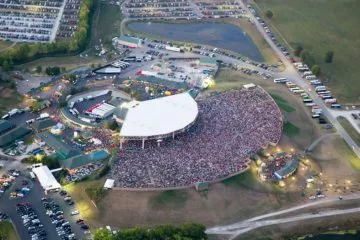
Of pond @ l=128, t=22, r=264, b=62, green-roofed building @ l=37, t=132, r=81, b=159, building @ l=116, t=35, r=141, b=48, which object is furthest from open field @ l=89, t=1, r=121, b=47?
green-roofed building @ l=37, t=132, r=81, b=159

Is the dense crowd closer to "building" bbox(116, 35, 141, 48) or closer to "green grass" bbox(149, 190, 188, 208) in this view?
"green grass" bbox(149, 190, 188, 208)

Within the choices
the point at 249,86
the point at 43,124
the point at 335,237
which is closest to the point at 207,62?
the point at 249,86

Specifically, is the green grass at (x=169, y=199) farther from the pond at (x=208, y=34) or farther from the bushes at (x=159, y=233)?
the pond at (x=208, y=34)

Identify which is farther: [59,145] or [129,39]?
[129,39]

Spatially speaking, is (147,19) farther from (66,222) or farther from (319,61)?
(66,222)

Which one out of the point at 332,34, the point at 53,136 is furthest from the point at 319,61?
the point at 53,136

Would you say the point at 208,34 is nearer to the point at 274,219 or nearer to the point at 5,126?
the point at 5,126
